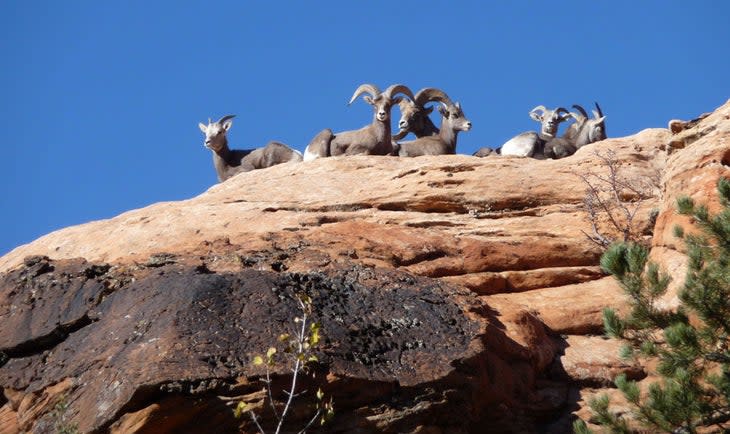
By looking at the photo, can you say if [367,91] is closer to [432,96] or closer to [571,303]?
[432,96]

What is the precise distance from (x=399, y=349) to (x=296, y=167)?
5803 mm

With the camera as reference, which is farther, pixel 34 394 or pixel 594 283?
pixel 594 283

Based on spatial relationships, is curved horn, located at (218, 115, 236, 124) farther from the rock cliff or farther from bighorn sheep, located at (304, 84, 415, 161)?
the rock cliff

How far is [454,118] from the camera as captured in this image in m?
23.5

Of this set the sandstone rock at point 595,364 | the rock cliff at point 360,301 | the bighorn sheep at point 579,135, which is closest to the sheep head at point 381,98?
the bighorn sheep at point 579,135

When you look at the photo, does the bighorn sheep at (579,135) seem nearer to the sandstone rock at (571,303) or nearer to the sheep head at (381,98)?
the sheep head at (381,98)

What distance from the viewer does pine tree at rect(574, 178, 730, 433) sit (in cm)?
768

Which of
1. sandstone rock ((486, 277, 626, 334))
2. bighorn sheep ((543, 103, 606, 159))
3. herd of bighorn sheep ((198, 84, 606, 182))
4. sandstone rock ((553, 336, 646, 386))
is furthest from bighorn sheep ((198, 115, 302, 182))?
sandstone rock ((553, 336, 646, 386))

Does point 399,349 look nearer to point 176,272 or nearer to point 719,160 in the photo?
point 176,272

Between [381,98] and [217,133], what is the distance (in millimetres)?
3846

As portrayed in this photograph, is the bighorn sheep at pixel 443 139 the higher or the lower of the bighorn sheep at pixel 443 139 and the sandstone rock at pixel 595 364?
the higher

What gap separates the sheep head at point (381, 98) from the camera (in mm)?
21625

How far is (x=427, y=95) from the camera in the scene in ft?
78.7

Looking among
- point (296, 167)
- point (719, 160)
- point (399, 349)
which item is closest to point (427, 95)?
point (296, 167)
